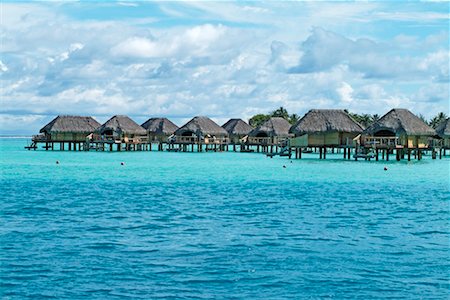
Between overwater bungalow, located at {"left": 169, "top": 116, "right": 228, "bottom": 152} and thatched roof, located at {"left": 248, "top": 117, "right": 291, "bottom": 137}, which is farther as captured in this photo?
overwater bungalow, located at {"left": 169, "top": 116, "right": 228, "bottom": 152}

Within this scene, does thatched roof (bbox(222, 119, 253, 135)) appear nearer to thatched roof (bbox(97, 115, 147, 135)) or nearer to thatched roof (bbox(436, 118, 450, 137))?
thatched roof (bbox(97, 115, 147, 135))

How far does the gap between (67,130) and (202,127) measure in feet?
40.1

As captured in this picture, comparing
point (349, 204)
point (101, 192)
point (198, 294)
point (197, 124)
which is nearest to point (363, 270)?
point (198, 294)

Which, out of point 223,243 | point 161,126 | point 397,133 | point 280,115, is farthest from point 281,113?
point 223,243

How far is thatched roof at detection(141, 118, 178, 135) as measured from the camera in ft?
219

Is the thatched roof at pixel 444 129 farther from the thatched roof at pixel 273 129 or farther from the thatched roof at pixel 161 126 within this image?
the thatched roof at pixel 161 126

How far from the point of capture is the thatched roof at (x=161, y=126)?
6662 centimetres

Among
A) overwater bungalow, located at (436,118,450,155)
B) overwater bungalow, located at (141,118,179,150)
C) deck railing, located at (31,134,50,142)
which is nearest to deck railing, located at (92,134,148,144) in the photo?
overwater bungalow, located at (141,118,179,150)

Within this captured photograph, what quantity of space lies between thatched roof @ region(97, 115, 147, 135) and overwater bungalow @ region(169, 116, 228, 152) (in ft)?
12.4

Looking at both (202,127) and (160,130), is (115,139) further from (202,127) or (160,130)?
(202,127)

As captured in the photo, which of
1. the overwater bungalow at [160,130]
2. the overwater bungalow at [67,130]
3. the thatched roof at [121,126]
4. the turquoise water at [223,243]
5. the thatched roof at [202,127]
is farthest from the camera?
the overwater bungalow at [160,130]

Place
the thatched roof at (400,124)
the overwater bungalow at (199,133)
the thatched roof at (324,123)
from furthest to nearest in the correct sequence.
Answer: the overwater bungalow at (199,133), the thatched roof at (324,123), the thatched roof at (400,124)

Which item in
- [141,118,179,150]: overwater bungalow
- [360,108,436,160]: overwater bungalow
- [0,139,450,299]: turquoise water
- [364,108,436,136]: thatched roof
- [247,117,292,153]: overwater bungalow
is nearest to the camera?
[0,139,450,299]: turquoise water

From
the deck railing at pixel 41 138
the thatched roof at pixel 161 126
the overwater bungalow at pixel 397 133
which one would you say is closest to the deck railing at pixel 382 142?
the overwater bungalow at pixel 397 133
